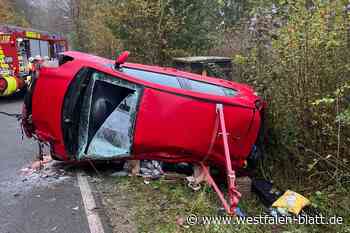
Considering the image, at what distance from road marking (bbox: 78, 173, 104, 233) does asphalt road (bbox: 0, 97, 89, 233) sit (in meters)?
0.05

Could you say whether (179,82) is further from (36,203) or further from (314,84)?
(36,203)

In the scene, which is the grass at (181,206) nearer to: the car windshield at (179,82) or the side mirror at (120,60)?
the car windshield at (179,82)

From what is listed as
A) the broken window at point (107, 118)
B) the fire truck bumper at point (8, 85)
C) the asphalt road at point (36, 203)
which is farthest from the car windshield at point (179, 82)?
the fire truck bumper at point (8, 85)

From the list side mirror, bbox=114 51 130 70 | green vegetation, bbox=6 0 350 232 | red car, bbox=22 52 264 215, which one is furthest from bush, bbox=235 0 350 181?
side mirror, bbox=114 51 130 70

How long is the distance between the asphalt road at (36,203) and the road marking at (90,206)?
0.05 meters

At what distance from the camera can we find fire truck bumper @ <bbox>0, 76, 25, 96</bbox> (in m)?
12.9

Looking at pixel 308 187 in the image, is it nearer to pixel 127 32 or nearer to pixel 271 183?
pixel 271 183

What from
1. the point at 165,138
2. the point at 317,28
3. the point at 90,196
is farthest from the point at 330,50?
the point at 90,196

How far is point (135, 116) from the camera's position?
4.90 metres

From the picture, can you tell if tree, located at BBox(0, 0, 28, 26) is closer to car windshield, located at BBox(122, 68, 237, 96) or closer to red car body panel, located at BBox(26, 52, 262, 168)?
red car body panel, located at BBox(26, 52, 262, 168)

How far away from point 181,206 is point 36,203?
68.5 inches

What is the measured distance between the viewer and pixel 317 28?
4.53m

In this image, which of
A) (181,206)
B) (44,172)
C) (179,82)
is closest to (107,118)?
(179,82)

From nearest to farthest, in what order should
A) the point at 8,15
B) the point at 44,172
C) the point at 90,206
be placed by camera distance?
the point at 90,206 → the point at 44,172 → the point at 8,15
